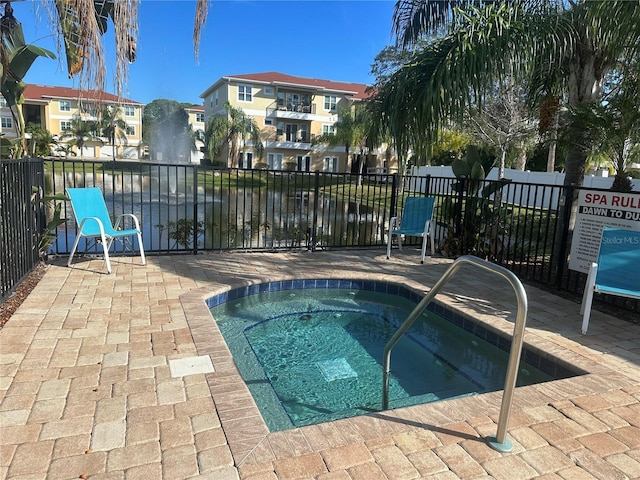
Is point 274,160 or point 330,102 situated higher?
point 330,102

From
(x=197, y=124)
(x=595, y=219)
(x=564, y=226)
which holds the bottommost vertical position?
(x=564, y=226)

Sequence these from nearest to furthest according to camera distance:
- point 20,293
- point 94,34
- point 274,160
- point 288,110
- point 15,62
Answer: point 94,34 < point 20,293 < point 15,62 < point 288,110 < point 274,160

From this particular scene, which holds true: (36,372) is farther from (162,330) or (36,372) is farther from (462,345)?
(462,345)

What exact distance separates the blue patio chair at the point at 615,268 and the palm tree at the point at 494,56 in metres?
2.31

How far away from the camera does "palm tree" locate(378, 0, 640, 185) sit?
525 cm

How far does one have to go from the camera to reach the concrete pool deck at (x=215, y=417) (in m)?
1.86

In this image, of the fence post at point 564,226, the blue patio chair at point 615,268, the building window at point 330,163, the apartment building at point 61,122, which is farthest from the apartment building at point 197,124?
the blue patio chair at point 615,268

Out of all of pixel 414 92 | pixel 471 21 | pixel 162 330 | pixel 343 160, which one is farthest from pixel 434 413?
pixel 343 160

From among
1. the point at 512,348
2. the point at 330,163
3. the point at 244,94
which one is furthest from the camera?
the point at 330,163

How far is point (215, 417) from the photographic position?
220 cm

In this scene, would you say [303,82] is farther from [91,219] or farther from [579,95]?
[91,219]

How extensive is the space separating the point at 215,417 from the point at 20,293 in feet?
9.44

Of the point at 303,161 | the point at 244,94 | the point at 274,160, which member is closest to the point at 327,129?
the point at 303,161

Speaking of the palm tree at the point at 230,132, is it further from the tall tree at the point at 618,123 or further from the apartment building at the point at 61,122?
the tall tree at the point at 618,123
